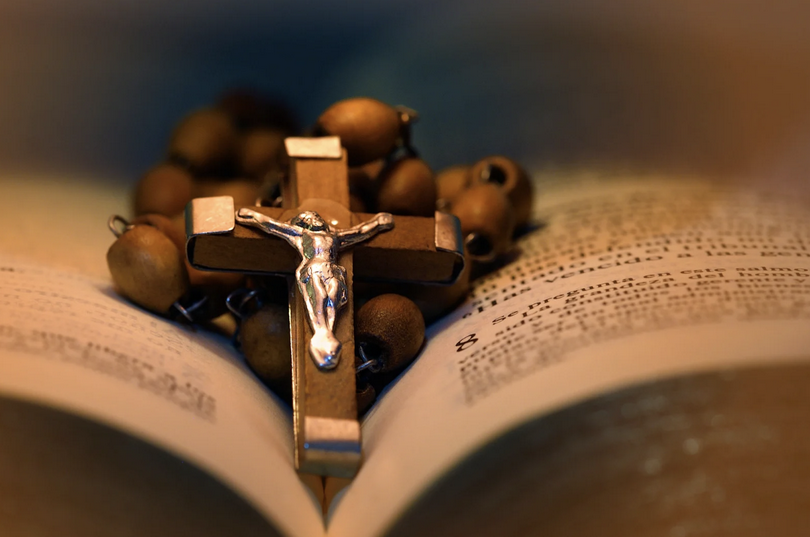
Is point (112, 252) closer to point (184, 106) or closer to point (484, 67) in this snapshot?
point (184, 106)

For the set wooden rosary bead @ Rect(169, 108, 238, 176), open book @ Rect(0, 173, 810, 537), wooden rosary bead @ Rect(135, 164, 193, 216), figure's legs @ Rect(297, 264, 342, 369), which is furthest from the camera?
wooden rosary bead @ Rect(169, 108, 238, 176)

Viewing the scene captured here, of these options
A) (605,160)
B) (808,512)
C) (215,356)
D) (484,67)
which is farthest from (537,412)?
(484,67)

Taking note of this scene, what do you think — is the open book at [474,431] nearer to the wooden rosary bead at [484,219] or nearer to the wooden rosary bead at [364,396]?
the wooden rosary bead at [364,396]

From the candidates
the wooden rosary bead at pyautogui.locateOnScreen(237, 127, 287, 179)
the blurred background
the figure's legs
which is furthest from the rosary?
the blurred background

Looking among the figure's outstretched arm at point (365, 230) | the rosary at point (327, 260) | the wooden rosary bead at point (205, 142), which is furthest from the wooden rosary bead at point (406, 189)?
the wooden rosary bead at point (205, 142)

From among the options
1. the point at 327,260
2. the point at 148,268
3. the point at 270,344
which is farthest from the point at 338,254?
the point at 148,268

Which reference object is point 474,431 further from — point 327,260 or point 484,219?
point 484,219

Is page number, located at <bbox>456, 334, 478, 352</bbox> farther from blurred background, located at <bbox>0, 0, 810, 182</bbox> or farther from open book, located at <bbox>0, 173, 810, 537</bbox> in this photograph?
blurred background, located at <bbox>0, 0, 810, 182</bbox>
